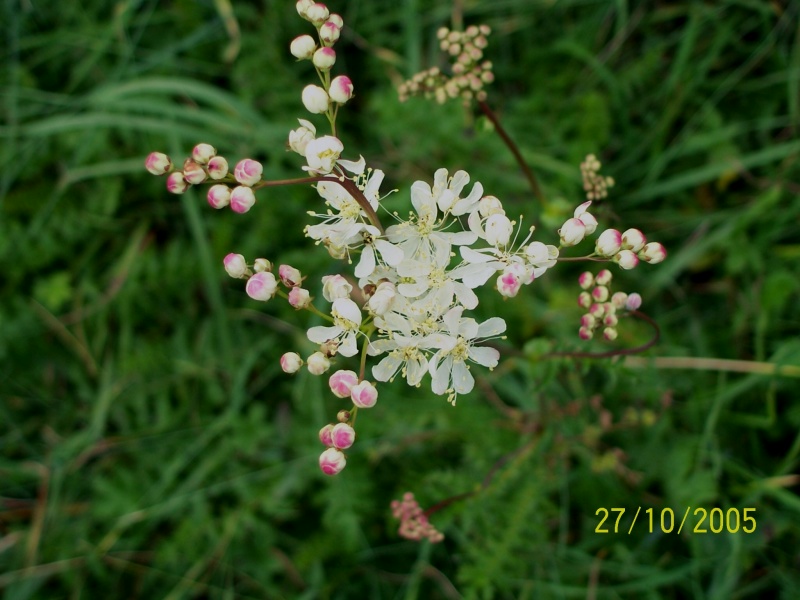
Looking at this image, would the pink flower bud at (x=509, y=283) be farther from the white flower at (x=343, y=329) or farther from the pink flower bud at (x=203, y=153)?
the pink flower bud at (x=203, y=153)

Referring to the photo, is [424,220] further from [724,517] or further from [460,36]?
[724,517]

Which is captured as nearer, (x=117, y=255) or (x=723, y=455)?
(x=723, y=455)

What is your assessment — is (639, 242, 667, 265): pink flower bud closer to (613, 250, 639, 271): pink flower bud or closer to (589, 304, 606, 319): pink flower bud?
(613, 250, 639, 271): pink flower bud

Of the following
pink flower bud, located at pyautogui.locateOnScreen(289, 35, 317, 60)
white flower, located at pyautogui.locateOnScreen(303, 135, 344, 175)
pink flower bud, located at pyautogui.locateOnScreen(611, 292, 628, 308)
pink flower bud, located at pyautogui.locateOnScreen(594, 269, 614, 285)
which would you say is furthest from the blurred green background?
white flower, located at pyautogui.locateOnScreen(303, 135, 344, 175)

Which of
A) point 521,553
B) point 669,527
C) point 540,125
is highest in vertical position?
point 540,125

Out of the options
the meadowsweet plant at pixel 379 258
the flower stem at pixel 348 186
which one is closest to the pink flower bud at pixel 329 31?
the meadowsweet plant at pixel 379 258

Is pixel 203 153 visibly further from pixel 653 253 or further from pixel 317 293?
pixel 317 293

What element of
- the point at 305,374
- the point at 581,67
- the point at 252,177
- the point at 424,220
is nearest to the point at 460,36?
the point at 424,220
